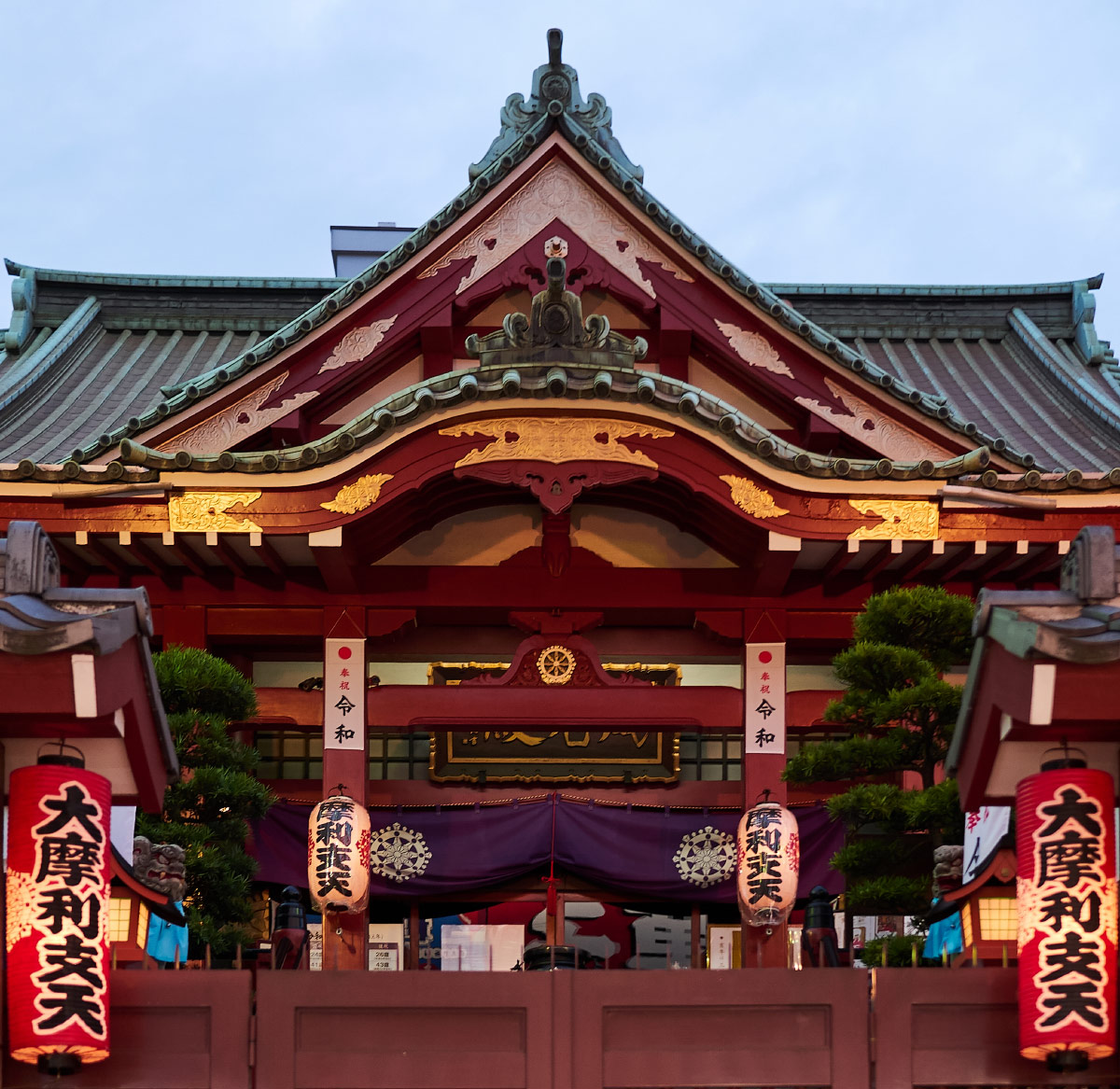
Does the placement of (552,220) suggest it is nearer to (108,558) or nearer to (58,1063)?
(108,558)

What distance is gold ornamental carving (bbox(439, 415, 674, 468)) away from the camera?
1168 centimetres

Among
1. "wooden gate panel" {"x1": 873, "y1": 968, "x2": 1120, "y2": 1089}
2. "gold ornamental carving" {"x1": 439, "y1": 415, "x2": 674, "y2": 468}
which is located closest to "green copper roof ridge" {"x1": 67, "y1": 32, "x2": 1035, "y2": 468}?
"gold ornamental carving" {"x1": 439, "y1": 415, "x2": 674, "y2": 468}

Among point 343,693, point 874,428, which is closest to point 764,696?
point 874,428

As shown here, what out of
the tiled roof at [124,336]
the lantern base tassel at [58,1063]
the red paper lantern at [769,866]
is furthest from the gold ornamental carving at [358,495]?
the lantern base tassel at [58,1063]

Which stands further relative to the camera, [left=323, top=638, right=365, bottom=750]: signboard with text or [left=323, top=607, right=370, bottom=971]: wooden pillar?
[left=323, top=638, right=365, bottom=750]: signboard with text

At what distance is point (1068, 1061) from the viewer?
19.6 ft

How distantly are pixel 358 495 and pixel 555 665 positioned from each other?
2.39 m

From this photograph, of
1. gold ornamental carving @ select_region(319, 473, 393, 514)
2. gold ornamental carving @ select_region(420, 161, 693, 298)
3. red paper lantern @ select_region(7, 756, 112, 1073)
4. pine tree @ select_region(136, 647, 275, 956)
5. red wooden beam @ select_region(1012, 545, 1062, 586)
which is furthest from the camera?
gold ornamental carving @ select_region(420, 161, 693, 298)

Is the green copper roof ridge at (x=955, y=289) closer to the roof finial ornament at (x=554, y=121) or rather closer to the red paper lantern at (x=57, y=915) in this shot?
the roof finial ornament at (x=554, y=121)

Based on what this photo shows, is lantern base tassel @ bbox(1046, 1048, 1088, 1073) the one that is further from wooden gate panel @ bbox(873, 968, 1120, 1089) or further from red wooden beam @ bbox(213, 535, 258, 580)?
red wooden beam @ bbox(213, 535, 258, 580)

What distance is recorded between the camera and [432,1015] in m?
6.16

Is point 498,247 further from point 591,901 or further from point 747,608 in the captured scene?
point 591,901

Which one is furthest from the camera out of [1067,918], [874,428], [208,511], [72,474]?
[874,428]

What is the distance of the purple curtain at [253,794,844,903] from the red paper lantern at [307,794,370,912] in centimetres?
180
